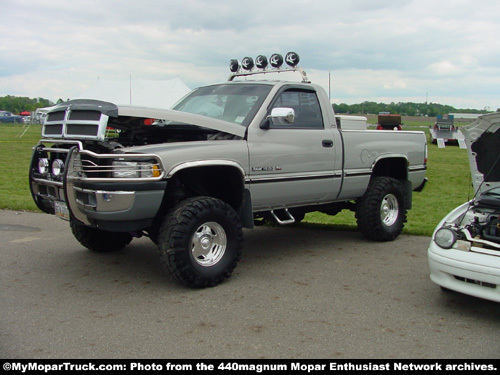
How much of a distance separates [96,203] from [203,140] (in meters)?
1.54

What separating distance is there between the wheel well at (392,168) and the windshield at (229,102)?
7.90 ft

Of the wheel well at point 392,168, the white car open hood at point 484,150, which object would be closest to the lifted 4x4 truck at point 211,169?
the wheel well at point 392,168

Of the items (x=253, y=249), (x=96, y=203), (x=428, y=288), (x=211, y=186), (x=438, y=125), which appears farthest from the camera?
(x=438, y=125)

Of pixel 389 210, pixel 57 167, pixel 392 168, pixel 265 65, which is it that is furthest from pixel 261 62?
pixel 57 167

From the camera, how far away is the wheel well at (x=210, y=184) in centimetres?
542

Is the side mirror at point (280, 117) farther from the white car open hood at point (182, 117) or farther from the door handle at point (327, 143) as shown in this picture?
the door handle at point (327, 143)

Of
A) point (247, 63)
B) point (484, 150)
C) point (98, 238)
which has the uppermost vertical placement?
point (247, 63)

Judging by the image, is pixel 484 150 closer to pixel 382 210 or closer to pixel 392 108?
pixel 382 210

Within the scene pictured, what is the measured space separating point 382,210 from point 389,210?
0.70ft

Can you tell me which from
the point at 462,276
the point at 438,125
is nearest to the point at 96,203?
the point at 462,276

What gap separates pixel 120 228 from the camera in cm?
491

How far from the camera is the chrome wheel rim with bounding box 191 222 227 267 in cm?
530

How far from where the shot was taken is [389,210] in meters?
7.70

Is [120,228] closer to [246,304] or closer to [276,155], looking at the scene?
[246,304]
